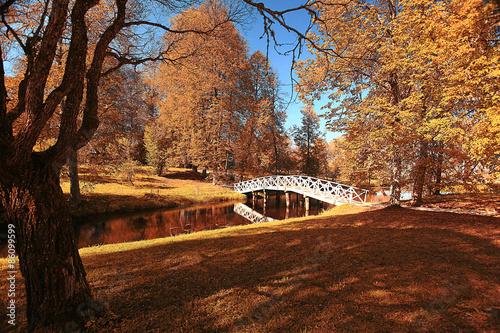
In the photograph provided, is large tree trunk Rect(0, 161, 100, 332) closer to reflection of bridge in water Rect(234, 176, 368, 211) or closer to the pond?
the pond

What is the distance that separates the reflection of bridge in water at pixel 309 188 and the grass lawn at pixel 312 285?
23.3ft

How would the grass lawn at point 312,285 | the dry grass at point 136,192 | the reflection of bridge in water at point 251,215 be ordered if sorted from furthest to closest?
the reflection of bridge in water at point 251,215, the dry grass at point 136,192, the grass lawn at point 312,285

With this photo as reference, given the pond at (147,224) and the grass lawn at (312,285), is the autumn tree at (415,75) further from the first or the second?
the pond at (147,224)

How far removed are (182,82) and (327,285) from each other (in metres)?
→ 21.6

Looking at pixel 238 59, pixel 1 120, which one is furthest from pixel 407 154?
pixel 238 59

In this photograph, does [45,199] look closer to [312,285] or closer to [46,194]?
[46,194]

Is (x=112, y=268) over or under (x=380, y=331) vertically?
under

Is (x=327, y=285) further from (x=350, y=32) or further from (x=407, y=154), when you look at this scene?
(x=350, y=32)

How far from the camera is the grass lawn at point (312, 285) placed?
7.33 feet

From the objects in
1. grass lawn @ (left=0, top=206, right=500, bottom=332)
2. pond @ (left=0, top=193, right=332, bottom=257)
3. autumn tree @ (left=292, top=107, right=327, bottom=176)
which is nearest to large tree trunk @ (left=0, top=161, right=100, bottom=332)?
grass lawn @ (left=0, top=206, right=500, bottom=332)

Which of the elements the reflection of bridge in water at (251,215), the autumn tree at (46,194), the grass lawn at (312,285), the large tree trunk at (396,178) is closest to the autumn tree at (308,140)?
the reflection of bridge in water at (251,215)

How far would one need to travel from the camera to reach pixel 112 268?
3984mm

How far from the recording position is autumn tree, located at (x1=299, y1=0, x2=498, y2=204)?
16.9 feet

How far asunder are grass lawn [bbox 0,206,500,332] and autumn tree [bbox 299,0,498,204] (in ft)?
10.4
